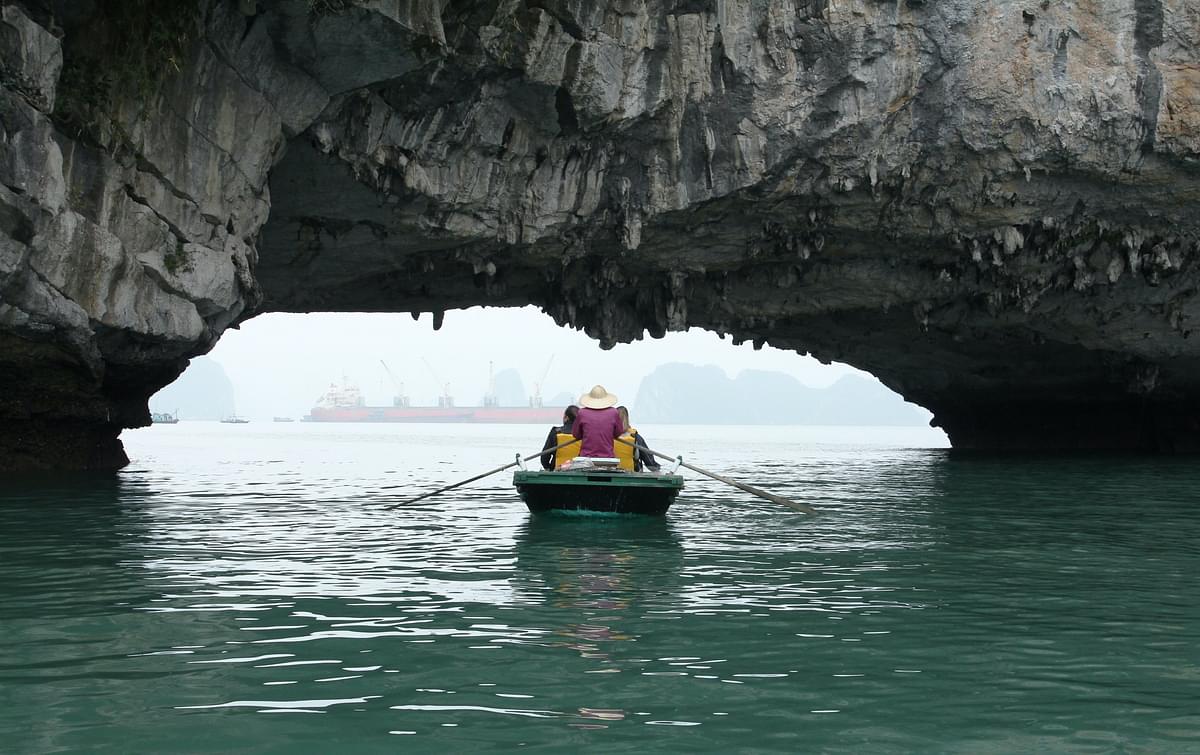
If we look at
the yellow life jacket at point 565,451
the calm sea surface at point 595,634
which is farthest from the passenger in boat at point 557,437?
the calm sea surface at point 595,634

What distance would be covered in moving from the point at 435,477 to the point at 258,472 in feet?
18.8

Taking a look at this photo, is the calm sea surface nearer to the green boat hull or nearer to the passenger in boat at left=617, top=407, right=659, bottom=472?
the green boat hull

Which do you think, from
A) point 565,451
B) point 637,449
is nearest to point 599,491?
point 565,451

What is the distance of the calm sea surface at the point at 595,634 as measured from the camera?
239 inches

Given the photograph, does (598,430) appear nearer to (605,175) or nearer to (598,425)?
(598,425)

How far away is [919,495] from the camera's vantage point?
77.0 ft

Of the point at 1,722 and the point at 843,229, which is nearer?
the point at 1,722

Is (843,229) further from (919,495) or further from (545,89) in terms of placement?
(545,89)

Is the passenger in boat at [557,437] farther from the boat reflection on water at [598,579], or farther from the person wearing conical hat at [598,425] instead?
the boat reflection on water at [598,579]

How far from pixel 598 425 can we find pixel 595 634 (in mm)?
9707

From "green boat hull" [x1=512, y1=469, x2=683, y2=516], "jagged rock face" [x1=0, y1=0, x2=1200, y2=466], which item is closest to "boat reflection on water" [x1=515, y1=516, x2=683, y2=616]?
"green boat hull" [x1=512, y1=469, x2=683, y2=516]

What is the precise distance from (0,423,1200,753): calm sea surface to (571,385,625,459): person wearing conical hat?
123 cm

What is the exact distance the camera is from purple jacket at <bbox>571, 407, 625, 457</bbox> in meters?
18.1

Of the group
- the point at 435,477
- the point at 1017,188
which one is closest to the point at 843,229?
the point at 1017,188
